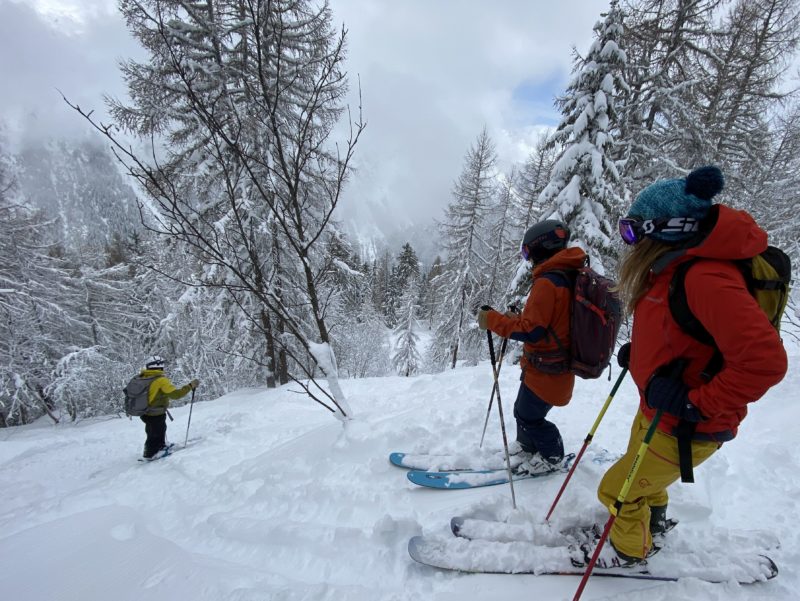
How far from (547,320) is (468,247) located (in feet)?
56.8

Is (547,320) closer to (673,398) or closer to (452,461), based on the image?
(673,398)

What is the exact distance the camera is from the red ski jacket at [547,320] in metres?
2.87

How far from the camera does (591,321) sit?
278 centimetres

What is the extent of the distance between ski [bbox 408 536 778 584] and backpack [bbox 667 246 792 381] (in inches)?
60.3

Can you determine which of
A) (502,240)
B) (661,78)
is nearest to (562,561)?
(661,78)

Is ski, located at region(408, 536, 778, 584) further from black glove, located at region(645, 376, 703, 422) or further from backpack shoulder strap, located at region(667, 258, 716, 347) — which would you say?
backpack shoulder strap, located at region(667, 258, 716, 347)

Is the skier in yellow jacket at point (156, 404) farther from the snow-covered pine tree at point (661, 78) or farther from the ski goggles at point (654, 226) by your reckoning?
the snow-covered pine tree at point (661, 78)

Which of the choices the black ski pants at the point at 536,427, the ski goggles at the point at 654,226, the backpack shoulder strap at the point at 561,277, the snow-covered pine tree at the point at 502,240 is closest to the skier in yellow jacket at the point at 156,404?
the black ski pants at the point at 536,427

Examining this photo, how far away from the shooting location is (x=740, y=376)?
5.07 ft

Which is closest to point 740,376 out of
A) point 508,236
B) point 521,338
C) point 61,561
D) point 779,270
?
point 779,270

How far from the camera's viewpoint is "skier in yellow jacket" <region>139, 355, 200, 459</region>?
6.39 m

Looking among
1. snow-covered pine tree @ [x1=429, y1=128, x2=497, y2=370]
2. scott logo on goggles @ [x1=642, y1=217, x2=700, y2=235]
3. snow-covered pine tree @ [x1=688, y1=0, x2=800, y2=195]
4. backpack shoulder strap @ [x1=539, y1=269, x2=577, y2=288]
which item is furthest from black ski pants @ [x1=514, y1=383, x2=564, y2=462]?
snow-covered pine tree @ [x1=429, y1=128, x2=497, y2=370]

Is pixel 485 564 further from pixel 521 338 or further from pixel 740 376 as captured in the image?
pixel 740 376

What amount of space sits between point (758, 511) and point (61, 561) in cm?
625
